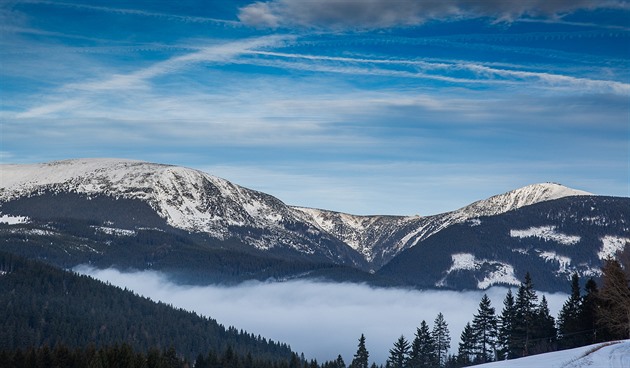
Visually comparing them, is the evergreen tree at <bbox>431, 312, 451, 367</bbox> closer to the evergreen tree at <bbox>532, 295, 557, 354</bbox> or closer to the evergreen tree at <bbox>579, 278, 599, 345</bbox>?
the evergreen tree at <bbox>532, 295, 557, 354</bbox>

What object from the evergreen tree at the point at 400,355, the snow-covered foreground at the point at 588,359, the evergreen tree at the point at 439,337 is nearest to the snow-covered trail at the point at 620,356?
the snow-covered foreground at the point at 588,359

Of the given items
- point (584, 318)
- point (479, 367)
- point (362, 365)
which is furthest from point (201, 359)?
point (479, 367)

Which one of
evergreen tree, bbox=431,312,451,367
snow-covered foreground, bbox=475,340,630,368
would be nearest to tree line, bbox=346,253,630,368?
evergreen tree, bbox=431,312,451,367

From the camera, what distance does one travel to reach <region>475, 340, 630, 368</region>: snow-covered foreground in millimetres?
65688

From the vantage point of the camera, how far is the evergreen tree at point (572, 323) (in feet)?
360

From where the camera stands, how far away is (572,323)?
367ft

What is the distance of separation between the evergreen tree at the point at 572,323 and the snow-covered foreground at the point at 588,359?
2846 cm

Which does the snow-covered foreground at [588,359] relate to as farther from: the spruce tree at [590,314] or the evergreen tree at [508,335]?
the evergreen tree at [508,335]

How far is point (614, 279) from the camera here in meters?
99.1

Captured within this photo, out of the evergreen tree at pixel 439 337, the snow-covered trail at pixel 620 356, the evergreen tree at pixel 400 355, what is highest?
the snow-covered trail at pixel 620 356

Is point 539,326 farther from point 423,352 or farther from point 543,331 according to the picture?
point 423,352

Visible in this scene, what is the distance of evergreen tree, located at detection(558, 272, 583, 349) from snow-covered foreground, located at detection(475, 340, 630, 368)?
28.5 meters

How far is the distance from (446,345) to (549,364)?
83.6 metres

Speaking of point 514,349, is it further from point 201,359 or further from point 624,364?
point 201,359
